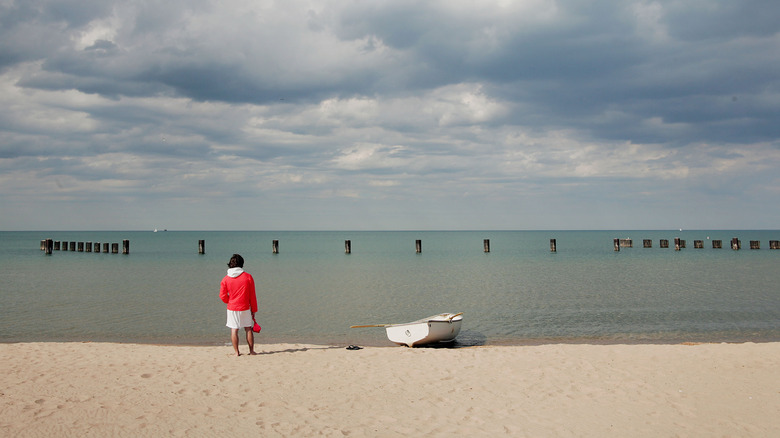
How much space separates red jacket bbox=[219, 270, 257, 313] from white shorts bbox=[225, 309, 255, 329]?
3.7 inches

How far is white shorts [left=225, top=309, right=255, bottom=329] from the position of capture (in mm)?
10500

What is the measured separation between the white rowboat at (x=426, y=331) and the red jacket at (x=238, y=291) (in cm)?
512

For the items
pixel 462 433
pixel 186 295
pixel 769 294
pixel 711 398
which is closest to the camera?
pixel 462 433

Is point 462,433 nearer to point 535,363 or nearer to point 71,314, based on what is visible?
point 535,363

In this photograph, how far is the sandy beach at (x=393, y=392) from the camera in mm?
6695

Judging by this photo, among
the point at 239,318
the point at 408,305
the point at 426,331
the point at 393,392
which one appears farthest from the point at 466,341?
the point at 408,305

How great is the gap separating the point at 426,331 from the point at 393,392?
5.37m

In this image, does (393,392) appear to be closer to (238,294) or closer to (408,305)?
(238,294)

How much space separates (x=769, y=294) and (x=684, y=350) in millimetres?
16595

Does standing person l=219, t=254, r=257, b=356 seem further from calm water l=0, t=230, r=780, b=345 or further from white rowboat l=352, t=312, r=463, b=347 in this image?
white rowboat l=352, t=312, r=463, b=347

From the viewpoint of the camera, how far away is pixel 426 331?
1380 cm

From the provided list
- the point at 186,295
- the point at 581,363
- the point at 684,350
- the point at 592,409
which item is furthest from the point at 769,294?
the point at 186,295

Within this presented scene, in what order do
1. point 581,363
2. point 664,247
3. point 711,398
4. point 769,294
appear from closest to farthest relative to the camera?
point 711,398, point 581,363, point 769,294, point 664,247

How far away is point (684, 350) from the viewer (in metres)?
11.8
